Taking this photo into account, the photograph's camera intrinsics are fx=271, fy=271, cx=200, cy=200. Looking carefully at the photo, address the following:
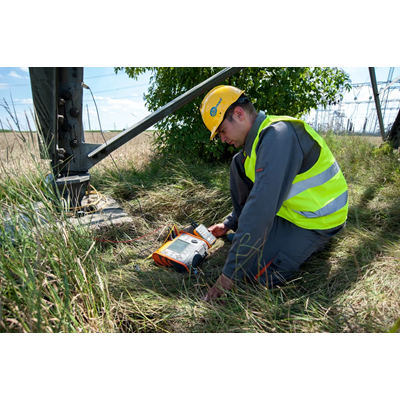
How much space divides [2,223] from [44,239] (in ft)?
0.83

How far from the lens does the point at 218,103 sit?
6.97 feet

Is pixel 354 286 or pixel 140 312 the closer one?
pixel 140 312

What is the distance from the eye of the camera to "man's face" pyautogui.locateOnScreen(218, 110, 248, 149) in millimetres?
2176

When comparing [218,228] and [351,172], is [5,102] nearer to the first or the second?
[218,228]

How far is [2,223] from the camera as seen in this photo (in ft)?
5.09

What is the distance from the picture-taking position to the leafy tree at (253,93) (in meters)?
4.74

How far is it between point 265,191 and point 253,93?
377cm

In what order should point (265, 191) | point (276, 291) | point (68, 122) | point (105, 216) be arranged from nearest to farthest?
point (265, 191)
point (276, 291)
point (68, 122)
point (105, 216)

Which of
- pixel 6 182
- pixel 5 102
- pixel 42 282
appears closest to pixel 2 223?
pixel 6 182

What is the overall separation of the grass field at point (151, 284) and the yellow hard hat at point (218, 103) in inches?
45.8

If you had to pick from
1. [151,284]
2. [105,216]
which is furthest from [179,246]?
[105,216]

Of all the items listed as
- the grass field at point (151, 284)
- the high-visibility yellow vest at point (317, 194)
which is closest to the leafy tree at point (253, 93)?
the grass field at point (151, 284)

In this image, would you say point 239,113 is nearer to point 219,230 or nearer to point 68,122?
point 219,230

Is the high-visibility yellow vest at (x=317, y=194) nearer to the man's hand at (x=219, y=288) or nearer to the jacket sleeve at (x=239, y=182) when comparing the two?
the jacket sleeve at (x=239, y=182)
